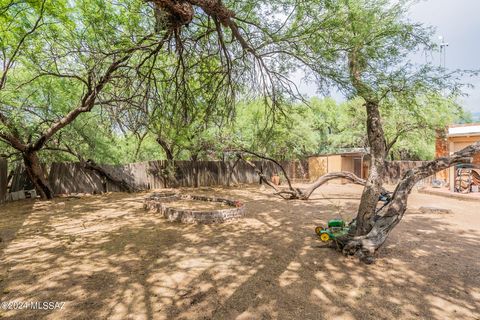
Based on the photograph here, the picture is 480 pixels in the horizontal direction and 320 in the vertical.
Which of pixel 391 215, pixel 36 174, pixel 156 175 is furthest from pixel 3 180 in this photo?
pixel 391 215

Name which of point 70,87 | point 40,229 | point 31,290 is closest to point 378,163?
point 31,290

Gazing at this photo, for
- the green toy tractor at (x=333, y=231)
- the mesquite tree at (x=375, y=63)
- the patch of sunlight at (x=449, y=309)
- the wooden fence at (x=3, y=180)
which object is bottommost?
the patch of sunlight at (x=449, y=309)

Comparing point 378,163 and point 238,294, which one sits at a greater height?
point 378,163

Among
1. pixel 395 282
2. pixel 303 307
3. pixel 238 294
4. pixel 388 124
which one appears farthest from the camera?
pixel 388 124

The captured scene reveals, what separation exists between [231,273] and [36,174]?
9429 millimetres

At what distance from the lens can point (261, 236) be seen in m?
4.78

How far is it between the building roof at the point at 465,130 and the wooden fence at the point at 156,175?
9.66 metres

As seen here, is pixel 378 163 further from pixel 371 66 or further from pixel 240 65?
pixel 240 65

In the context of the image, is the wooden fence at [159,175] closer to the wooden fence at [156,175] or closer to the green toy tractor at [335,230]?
the wooden fence at [156,175]

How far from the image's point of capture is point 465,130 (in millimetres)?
11445

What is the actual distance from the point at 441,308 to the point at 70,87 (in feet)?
34.1

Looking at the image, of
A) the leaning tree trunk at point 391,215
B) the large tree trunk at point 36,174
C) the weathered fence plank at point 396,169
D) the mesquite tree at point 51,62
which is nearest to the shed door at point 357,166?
the weathered fence plank at point 396,169

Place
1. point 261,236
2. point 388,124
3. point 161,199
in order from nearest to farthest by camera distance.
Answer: point 261,236, point 161,199, point 388,124

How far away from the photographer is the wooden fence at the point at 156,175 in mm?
10938
